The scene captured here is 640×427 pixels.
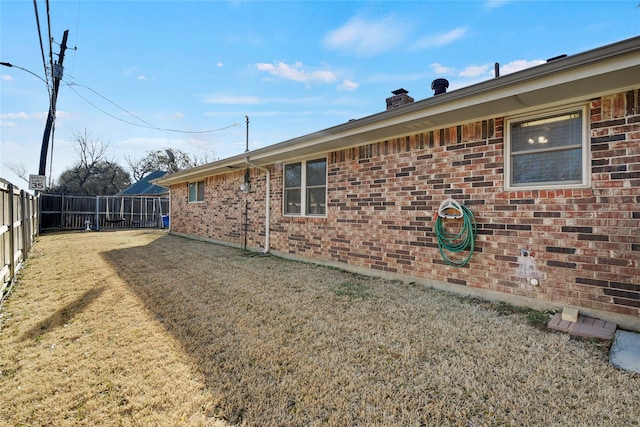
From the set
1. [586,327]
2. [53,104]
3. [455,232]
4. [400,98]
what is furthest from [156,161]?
[586,327]

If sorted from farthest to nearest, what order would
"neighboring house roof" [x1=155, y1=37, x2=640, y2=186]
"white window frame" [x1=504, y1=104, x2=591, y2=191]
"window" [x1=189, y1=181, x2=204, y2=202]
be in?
"window" [x1=189, y1=181, x2=204, y2=202]
"white window frame" [x1=504, y1=104, x2=591, y2=191]
"neighboring house roof" [x1=155, y1=37, x2=640, y2=186]

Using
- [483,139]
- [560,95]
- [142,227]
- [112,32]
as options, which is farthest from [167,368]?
[142,227]

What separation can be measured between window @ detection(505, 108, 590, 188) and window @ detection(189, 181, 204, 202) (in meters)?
10.3

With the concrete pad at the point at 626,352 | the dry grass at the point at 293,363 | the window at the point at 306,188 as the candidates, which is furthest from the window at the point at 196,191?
the concrete pad at the point at 626,352

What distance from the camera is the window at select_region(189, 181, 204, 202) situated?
11.5 m

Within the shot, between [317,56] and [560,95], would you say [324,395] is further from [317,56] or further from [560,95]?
[317,56]

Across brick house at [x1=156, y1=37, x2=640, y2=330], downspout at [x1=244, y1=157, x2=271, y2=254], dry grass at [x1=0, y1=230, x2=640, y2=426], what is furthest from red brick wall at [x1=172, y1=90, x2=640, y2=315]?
downspout at [x1=244, y1=157, x2=271, y2=254]

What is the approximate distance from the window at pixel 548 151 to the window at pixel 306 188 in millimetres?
3425

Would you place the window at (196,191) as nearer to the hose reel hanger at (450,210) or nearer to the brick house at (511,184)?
the brick house at (511,184)

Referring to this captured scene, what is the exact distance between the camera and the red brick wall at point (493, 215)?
9.83 feet

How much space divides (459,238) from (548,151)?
4.72ft

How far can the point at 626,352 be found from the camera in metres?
2.41

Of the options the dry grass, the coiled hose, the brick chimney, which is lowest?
the dry grass

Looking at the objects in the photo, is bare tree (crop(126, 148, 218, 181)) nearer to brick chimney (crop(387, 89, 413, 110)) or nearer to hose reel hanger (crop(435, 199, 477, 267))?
brick chimney (crop(387, 89, 413, 110))
